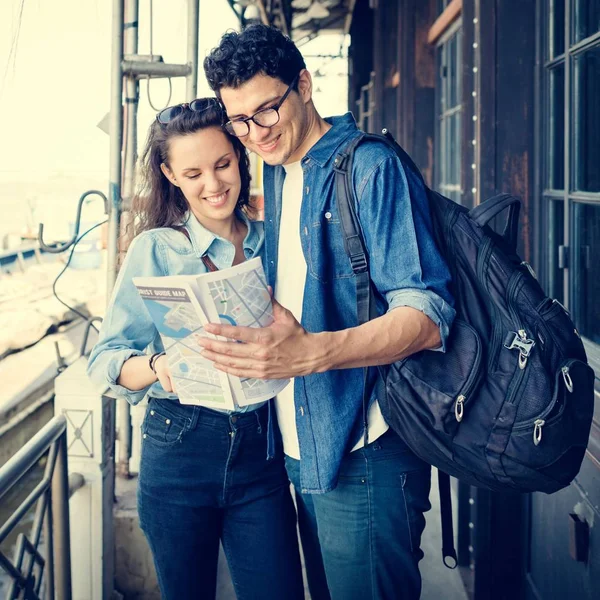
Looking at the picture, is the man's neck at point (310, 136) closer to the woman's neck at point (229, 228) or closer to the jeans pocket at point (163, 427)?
the woman's neck at point (229, 228)

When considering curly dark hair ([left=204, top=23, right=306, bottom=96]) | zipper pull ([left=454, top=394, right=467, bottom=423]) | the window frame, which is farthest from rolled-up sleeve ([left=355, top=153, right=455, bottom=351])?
the window frame

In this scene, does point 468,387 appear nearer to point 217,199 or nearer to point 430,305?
point 430,305

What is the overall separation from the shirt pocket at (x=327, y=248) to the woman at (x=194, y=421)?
1.01 ft

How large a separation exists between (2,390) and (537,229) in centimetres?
Answer: 857

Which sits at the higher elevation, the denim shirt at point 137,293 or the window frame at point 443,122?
the window frame at point 443,122

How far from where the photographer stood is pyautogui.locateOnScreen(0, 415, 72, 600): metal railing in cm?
161

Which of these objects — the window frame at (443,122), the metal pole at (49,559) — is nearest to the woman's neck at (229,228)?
the metal pole at (49,559)

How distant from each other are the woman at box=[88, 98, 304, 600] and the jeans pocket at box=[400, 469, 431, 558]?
0.35 m

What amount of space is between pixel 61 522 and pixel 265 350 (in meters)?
1.20

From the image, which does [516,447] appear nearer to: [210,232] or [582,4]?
[210,232]

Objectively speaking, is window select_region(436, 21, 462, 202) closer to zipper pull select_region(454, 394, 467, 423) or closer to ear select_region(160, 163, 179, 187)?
ear select_region(160, 163, 179, 187)

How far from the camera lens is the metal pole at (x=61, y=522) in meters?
1.98

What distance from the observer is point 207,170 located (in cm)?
170

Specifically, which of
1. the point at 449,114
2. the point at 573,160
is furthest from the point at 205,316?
the point at 449,114
